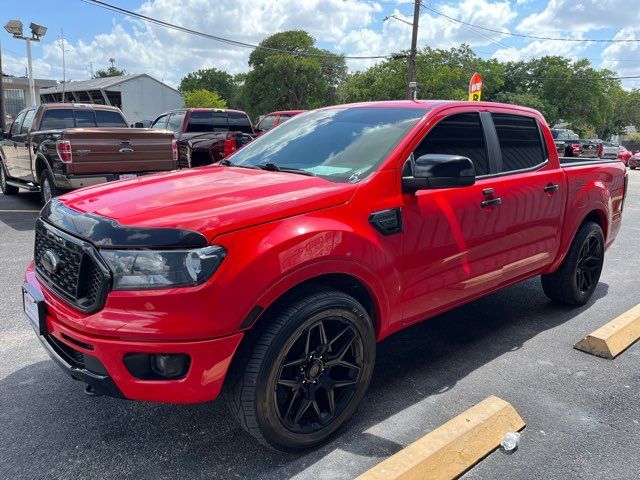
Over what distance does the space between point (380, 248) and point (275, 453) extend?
3.88 ft

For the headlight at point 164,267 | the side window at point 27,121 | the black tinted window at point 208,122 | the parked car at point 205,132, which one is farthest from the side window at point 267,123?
the headlight at point 164,267

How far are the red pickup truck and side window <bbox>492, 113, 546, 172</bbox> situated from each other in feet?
0.11

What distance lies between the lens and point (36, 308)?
8.65 feet

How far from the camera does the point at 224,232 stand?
223 cm

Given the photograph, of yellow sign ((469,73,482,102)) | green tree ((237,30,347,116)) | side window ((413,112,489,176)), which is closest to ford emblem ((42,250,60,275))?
side window ((413,112,489,176))

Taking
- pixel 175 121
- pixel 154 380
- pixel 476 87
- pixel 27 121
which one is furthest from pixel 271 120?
pixel 154 380

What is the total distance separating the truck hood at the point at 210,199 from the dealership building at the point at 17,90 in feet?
189

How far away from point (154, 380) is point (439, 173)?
178 centimetres

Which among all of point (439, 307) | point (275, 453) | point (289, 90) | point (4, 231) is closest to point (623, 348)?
point (439, 307)

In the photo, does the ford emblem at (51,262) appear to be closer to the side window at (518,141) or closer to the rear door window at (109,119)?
the side window at (518,141)

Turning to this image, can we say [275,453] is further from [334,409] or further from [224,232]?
[224,232]

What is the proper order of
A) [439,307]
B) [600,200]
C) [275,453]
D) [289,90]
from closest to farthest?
[275,453], [439,307], [600,200], [289,90]

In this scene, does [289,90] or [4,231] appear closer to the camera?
[4,231]

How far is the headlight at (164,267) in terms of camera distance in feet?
7.08
